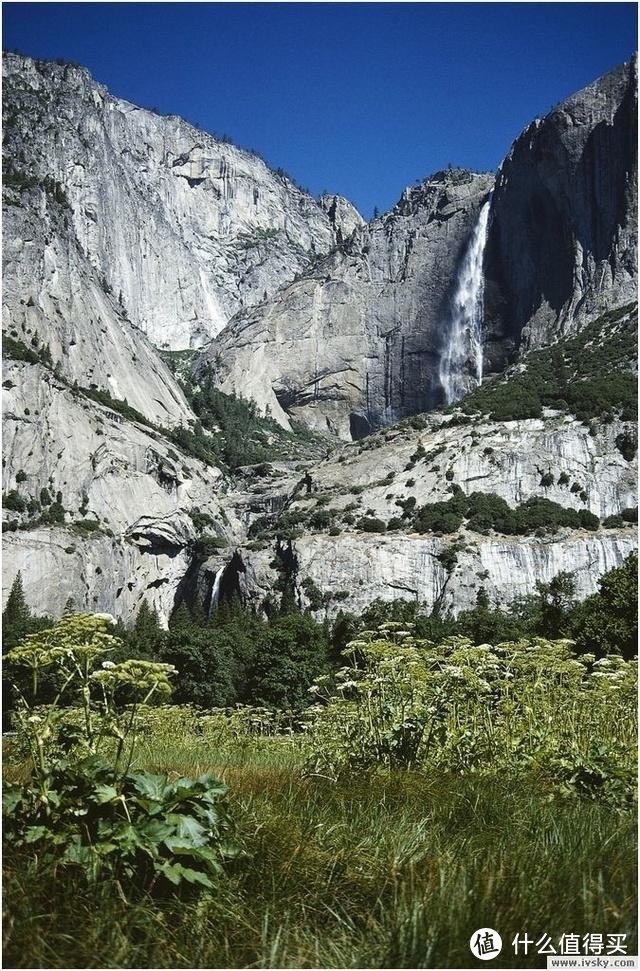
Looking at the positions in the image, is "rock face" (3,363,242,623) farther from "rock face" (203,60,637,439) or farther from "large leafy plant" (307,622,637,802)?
"large leafy plant" (307,622,637,802)

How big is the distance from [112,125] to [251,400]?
A: 87626mm

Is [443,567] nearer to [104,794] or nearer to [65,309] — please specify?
[65,309]

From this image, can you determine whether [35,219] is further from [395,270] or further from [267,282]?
[267,282]

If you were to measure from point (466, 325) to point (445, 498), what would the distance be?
65.5 meters

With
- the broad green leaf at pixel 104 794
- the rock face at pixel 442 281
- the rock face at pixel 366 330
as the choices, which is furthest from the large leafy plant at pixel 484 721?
the rock face at pixel 366 330

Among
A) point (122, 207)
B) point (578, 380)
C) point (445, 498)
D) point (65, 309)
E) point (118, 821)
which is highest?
point (122, 207)

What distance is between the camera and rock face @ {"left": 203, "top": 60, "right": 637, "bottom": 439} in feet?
392

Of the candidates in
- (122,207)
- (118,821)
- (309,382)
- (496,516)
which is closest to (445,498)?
(496,516)

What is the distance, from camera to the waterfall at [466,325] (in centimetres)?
13412

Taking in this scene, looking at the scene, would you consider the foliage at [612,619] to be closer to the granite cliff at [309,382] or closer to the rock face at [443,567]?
the rock face at [443,567]

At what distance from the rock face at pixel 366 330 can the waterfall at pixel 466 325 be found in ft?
6.07

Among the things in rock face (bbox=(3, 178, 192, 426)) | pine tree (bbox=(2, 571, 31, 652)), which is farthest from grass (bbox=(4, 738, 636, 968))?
rock face (bbox=(3, 178, 192, 426))

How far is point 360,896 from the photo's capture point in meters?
3.62

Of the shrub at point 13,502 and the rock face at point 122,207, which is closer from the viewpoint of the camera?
the shrub at point 13,502
